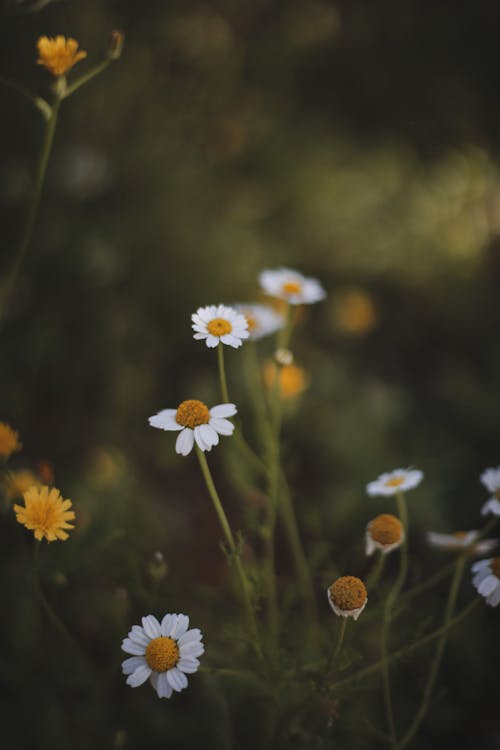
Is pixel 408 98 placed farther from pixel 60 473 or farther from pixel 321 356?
pixel 60 473

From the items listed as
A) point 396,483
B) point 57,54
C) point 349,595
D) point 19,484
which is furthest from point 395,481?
point 57,54

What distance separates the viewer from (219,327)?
2.69 ft

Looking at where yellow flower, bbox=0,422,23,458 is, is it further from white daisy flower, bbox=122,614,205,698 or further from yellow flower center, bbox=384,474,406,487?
yellow flower center, bbox=384,474,406,487

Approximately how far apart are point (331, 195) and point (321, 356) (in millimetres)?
662

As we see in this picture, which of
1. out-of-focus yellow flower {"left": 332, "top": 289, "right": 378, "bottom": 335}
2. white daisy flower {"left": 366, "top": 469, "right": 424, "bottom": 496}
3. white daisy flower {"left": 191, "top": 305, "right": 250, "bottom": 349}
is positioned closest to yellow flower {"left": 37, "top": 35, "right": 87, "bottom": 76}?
white daisy flower {"left": 191, "top": 305, "right": 250, "bottom": 349}

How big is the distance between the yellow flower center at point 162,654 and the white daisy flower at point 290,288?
1.93 ft

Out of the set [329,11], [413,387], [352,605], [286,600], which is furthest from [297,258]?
[352,605]

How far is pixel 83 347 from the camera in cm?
187

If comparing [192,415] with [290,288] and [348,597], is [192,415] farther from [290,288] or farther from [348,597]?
[290,288]

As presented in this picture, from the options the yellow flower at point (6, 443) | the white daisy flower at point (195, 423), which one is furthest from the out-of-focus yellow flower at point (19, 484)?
A: the white daisy flower at point (195, 423)

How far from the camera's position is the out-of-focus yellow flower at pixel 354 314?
2074 millimetres

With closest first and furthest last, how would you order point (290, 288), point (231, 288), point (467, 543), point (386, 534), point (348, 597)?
point (348, 597) → point (386, 534) → point (467, 543) → point (290, 288) → point (231, 288)

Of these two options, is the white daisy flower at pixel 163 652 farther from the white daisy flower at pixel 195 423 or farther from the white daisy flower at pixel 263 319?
the white daisy flower at pixel 263 319

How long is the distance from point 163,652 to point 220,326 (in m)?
0.42
